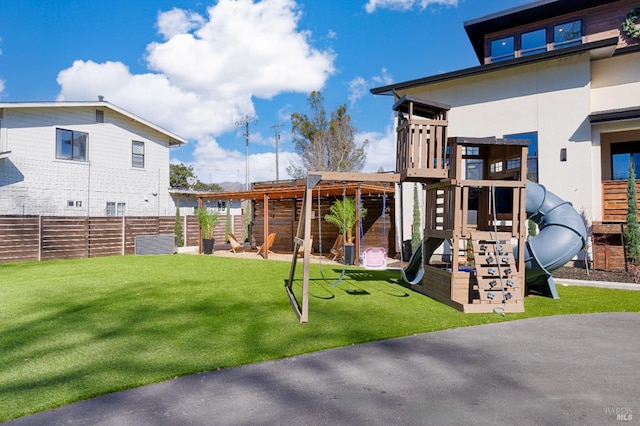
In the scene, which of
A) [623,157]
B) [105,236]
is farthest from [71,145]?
[623,157]

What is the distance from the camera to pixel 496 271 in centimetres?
629

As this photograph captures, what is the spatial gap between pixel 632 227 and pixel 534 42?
7779mm

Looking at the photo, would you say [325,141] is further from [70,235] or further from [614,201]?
[614,201]

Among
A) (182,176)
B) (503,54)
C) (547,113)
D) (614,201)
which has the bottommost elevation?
(614,201)

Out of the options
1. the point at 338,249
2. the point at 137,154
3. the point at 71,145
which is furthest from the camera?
the point at 137,154

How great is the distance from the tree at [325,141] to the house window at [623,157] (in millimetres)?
19059

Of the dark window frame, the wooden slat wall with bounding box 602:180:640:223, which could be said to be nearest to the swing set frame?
the wooden slat wall with bounding box 602:180:640:223

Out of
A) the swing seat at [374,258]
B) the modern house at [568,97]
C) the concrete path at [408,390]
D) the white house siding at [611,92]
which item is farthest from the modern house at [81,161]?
the white house siding at [611,92]

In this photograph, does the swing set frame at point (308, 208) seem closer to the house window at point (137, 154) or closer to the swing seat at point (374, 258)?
the swing seat at point (374, 258)

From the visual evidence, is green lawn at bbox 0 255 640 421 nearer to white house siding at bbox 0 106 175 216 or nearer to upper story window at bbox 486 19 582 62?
white house siding at bbox 0 106 175 216

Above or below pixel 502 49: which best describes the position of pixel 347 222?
below

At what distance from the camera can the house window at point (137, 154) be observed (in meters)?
19.5

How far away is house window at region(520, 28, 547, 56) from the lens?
539 inches

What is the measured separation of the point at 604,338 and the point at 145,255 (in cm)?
1508
